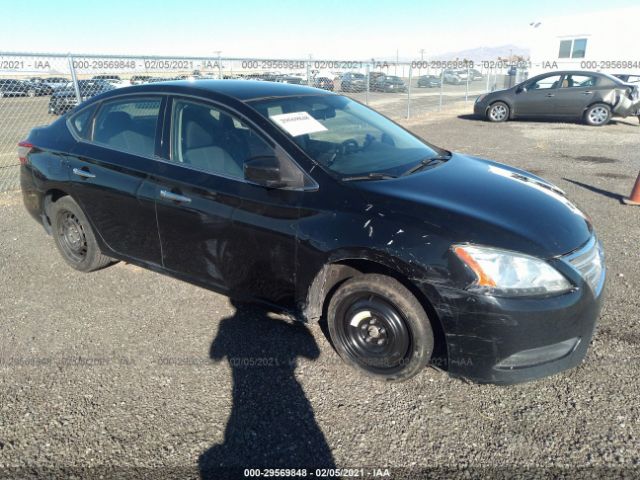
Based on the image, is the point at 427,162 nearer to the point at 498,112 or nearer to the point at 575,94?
the point at 575,94

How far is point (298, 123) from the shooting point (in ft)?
10.4

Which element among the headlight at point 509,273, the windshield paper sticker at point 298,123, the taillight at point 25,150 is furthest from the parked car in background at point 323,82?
the headlight at point 509,273

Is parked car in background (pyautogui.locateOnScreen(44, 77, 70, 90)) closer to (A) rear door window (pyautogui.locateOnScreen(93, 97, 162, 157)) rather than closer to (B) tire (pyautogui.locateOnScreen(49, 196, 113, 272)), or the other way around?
(B) tire (pyautogui.locateOnScreen(49, 196, 113, 272))

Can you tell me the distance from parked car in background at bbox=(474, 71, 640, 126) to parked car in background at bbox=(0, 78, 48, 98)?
12.5 meters

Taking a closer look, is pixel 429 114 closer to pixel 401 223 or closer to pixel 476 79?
pixel 401 223

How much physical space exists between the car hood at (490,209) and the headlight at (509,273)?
49 mm

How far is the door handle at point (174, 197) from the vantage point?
126 inches

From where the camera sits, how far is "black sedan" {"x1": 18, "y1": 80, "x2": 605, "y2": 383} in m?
2.42

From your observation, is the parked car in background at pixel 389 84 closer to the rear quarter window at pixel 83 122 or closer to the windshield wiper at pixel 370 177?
the rear quarter window at pixel 83 122

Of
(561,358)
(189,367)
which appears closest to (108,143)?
(189,367)

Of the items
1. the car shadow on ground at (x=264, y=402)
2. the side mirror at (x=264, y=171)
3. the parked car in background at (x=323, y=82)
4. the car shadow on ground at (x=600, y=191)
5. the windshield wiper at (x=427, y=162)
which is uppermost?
the parked car in background at (x=323, y=82)

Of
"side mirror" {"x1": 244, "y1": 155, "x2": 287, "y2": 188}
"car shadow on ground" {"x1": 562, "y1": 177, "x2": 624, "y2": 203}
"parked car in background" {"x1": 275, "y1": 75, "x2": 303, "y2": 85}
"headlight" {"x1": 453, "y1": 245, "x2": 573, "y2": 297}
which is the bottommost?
"car shadow on ground" {"x1": 562, "y1": 177, "x2": 624, "y2": 203}

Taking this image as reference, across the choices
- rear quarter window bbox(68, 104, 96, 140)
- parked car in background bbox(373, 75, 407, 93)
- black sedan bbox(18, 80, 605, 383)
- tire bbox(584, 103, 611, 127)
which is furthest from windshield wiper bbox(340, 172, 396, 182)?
parked car in background bbox(373, 75, 407, 93)

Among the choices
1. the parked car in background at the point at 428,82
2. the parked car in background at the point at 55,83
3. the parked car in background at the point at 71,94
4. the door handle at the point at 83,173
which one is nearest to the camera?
the door handle at the point at 83,173
